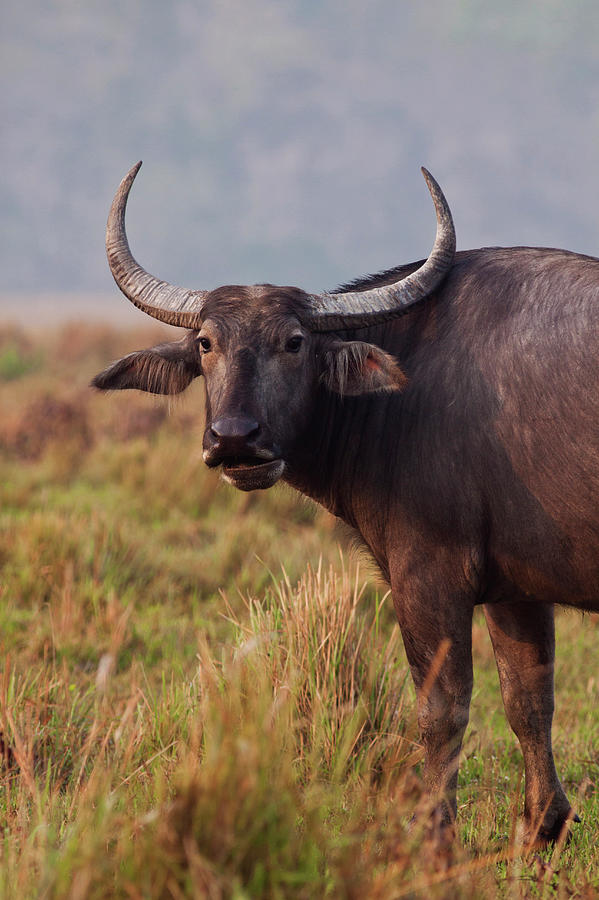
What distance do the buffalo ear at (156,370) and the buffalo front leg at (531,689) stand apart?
1.80m

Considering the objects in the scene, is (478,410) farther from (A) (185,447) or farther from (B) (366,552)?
(A) (185,447)

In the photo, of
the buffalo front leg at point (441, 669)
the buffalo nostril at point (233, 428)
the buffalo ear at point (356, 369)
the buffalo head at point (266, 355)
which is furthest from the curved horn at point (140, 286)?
the buffalo front leg at point (441, 669)

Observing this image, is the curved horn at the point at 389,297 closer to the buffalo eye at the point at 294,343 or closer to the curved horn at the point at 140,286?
the buffalo eye at the point at 294,343

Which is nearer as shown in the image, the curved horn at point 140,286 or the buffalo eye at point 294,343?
the buffalo eye at point 294,343

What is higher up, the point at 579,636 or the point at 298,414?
the point at 298,414

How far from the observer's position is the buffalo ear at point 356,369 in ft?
12.3

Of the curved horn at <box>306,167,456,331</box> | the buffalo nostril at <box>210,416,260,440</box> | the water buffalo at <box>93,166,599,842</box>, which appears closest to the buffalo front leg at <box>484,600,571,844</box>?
the water buffalo at <box>93,166,599,842</box>

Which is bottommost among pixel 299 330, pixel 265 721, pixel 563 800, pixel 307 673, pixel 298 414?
pixel 563 800

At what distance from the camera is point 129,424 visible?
12.7 meters

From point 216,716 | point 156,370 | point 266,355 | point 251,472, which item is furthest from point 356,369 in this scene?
point 216,716

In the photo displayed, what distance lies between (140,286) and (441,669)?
2.21m

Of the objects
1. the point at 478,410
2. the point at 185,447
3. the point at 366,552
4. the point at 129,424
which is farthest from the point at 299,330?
the point at 129,424

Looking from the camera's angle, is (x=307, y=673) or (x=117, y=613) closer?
(x=307, y=673)

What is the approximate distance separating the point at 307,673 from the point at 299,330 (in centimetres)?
154
